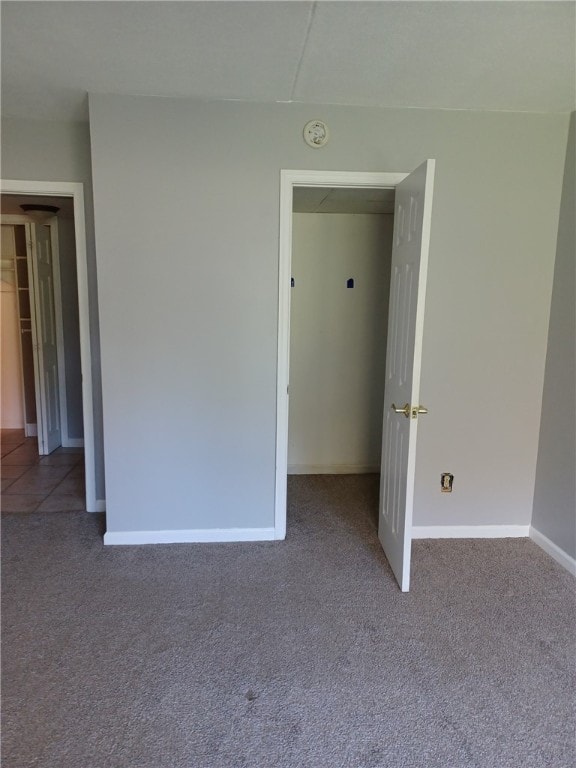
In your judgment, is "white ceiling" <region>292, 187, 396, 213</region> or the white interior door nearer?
"white ceiling" <region>292, 187, 396, 213</region>

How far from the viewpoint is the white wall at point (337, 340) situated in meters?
3.88

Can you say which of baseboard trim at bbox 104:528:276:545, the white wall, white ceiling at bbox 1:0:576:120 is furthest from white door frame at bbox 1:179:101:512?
the white wall

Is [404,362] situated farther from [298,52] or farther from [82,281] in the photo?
[82,281]

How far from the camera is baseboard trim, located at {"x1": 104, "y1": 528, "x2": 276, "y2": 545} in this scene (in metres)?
2.84

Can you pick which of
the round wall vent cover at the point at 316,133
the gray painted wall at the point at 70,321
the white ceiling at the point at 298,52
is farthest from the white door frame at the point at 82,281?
the gray painted wall at the point at 70,321

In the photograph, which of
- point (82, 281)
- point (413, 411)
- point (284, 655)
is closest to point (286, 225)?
point (413, 411)

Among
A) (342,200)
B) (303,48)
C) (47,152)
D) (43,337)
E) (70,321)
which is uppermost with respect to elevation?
(303,48)

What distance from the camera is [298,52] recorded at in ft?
6.53

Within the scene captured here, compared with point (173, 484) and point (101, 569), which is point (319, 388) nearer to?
point (173, 484)

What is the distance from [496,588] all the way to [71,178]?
3.39m

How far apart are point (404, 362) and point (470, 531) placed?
52.1 inches

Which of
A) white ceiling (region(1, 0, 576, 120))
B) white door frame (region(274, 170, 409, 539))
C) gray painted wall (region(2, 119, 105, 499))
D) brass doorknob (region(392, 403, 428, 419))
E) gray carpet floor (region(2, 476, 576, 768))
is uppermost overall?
white ceiling (region(1, 0, 576, 120))

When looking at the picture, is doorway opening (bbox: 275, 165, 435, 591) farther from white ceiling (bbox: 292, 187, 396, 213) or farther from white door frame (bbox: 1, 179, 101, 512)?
white door frame (bbox: 1, 179, 101, 512)

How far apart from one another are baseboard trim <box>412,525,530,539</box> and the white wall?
123 cm
